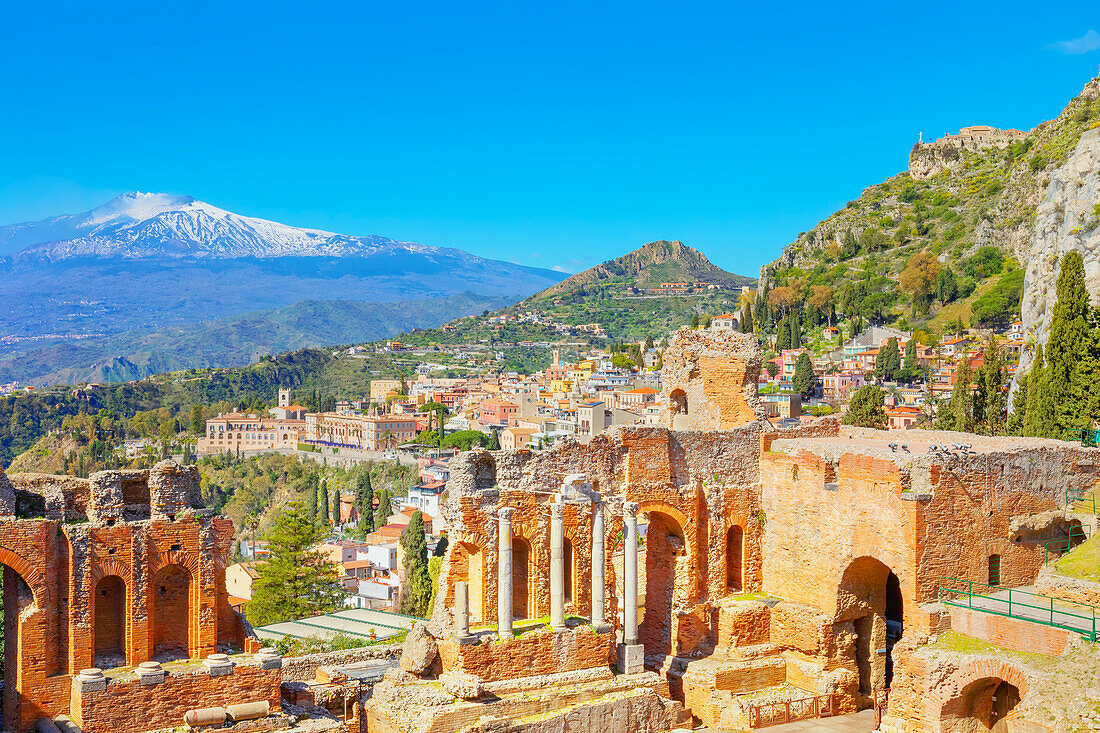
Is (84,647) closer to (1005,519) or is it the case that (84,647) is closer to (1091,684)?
(1091,684)

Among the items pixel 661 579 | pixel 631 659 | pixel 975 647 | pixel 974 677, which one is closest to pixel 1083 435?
pixel 975 647

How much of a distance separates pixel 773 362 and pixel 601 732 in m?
88.4

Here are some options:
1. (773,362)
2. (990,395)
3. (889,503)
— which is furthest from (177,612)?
(773,362)

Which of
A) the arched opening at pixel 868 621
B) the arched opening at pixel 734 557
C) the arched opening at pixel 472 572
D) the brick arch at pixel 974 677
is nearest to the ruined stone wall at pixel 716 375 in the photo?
the arched opening at pixel 734 557

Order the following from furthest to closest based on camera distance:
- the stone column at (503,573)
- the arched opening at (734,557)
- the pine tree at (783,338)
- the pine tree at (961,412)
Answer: the pine tree at (783,338) → the pine tree at (961,412) → the arched opening at (734,557) → the stone column at (503,573)

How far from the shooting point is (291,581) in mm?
37188

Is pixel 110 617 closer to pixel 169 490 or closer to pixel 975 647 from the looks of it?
pixel 169 490

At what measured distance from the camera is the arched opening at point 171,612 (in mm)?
17734

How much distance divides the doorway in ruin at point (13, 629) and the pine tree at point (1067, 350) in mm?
26806

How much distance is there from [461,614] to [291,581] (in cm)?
2038

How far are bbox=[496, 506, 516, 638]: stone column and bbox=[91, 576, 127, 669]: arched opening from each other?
636 centimetres

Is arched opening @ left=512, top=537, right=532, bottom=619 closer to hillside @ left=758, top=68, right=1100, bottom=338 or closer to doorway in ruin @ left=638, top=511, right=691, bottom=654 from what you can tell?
doorway in ruin @ left=638, top=511, right=691, bottom=654

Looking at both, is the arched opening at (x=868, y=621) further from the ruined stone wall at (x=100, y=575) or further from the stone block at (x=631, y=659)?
the ruined stone wall at (x=100, y=575)

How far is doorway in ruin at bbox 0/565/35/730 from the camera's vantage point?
16312 millimetres
